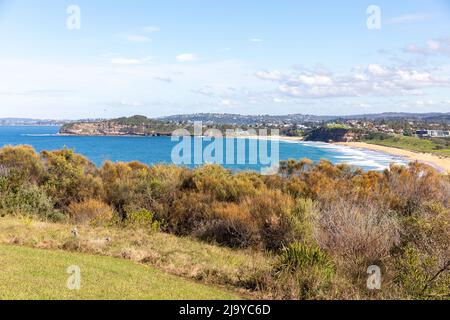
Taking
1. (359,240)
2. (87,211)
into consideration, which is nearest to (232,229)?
(359,240)

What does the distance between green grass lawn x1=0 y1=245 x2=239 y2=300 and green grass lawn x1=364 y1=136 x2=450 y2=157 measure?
87.5 metres

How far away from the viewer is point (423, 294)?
7949 mm

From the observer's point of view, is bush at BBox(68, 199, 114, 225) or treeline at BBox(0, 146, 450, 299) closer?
treeline at BBox(0, 146, 450, 299)

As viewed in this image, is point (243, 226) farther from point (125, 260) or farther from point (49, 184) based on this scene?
point (49, 184)

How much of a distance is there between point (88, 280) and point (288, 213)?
7.72 meters

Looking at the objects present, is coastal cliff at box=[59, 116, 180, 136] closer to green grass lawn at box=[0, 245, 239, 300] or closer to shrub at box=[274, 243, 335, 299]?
green grass lawn at box=[0, 245, 239, 300]

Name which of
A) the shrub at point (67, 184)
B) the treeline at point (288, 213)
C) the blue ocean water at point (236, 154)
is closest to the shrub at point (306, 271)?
the treeline at point (288, 213)

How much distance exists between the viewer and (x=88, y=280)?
26.3 ft

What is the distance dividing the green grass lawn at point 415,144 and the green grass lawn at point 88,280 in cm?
8753

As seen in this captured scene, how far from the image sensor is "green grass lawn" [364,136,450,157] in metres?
93.8

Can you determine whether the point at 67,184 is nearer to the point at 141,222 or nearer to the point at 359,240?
the point at 141,222

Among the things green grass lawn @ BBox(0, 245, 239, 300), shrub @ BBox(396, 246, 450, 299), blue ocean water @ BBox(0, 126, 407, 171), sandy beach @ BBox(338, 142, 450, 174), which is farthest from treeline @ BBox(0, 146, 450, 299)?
sandy beach @ BBox(338, 142, 450, 174)

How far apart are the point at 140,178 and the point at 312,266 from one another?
47.6 feet
